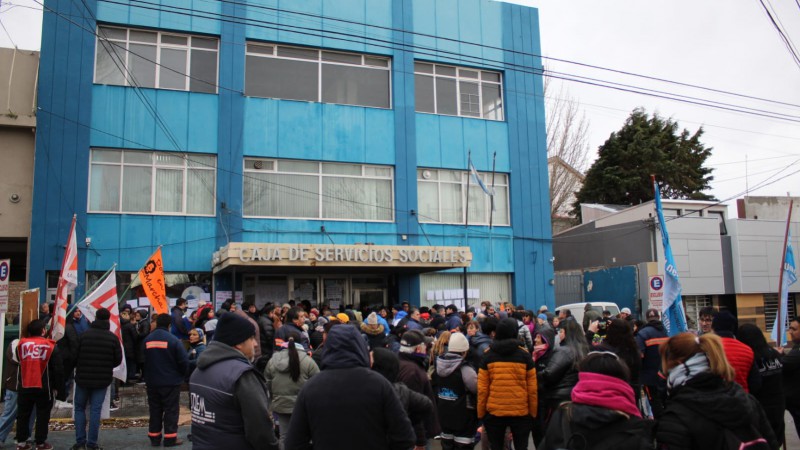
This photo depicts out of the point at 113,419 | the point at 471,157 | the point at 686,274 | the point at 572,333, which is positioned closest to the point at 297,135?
the point at 471,157

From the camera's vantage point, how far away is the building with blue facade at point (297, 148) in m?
17.5

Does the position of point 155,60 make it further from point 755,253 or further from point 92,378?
point 755,253

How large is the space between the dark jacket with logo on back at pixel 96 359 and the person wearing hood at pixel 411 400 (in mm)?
5169

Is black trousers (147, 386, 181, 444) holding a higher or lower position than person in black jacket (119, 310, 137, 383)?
lower

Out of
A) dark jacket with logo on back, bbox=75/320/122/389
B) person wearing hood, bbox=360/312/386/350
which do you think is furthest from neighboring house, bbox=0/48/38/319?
person wearing hood, bbox=360/312/386/350

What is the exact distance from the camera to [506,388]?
6742mm

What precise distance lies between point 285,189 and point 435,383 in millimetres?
12677

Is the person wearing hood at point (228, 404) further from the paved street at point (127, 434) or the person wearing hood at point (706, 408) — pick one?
the paved street at point (127, 434)

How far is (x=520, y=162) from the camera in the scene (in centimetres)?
2230

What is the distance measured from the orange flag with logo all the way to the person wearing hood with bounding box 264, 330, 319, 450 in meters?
6.78

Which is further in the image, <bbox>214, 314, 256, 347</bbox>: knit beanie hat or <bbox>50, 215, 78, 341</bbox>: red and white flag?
<bbox>50, 215, 78, 341</bbox>: red and white flag

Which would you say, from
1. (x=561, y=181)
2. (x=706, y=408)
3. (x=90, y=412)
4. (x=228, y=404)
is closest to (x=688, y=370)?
(x=706, y=408)

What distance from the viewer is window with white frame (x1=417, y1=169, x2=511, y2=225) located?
21094 millimetres

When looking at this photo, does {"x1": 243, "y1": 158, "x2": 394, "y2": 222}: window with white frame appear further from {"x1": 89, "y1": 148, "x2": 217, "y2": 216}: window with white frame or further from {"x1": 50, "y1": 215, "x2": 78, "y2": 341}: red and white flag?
{"x1": 50, "y1": 215, "x2": 78, "y2": 341}: red and white flag
